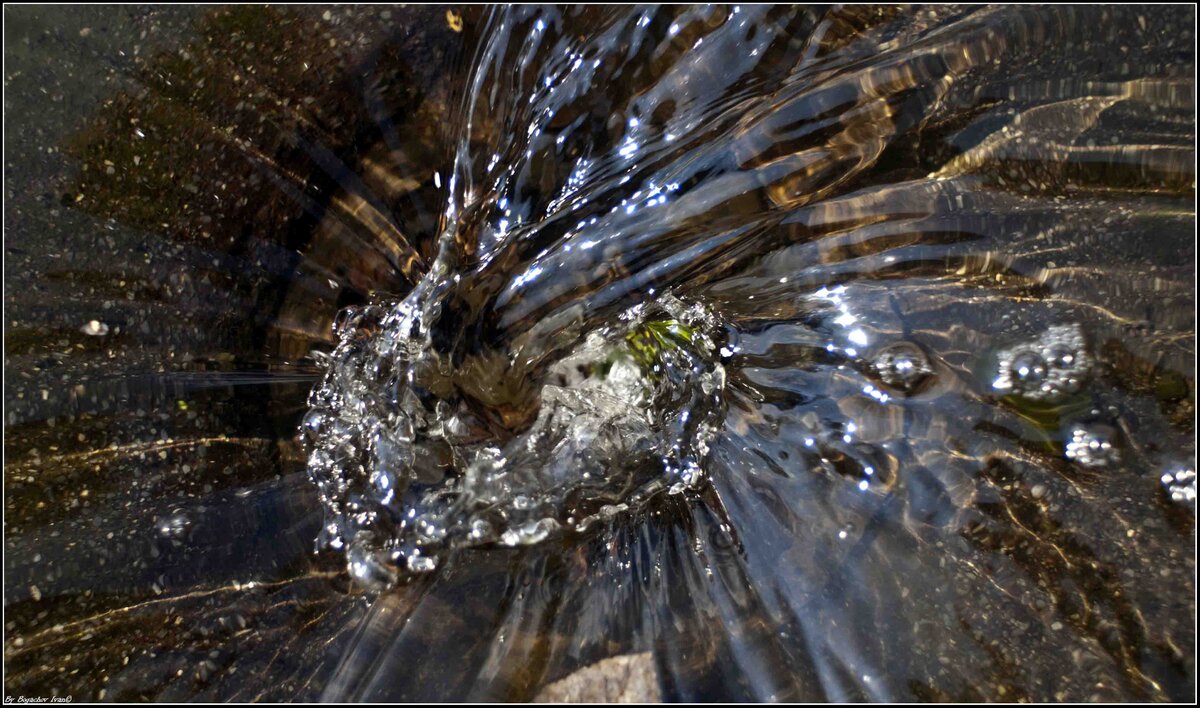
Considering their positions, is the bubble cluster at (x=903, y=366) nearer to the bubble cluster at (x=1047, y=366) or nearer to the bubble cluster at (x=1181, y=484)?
the bubble cluster at (x=1047, y=366)

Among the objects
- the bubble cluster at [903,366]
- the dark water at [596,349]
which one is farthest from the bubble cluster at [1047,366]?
the bubble cluster at [903,366]

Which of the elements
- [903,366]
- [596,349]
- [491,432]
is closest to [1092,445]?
[903,366]

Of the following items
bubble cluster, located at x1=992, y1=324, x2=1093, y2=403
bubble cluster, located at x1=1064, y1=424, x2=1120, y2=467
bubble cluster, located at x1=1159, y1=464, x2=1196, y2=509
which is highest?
bubble cluster, located at x1=992, y1=324, x2=1093, y2=403

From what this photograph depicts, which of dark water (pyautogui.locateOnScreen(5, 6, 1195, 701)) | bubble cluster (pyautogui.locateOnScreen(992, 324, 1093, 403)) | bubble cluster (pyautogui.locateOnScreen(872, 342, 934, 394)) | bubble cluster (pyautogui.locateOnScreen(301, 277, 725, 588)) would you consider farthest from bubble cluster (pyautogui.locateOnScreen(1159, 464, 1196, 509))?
bubble cluster (pyautogui.locateOnScreen(301, 277, 725, 588))

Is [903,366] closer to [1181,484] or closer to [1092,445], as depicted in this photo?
[1092,445]

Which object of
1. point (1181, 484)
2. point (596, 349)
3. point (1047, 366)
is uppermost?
point (596, 349)

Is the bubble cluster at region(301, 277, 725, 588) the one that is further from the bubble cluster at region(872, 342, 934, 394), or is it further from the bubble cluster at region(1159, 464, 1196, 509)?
the bubble cluster at region(1159, 464, 1196, 509)

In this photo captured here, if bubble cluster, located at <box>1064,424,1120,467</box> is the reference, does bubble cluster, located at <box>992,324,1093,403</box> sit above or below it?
above

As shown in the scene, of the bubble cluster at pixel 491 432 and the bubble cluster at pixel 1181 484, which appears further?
the bubble cluster at pixel 491 432
